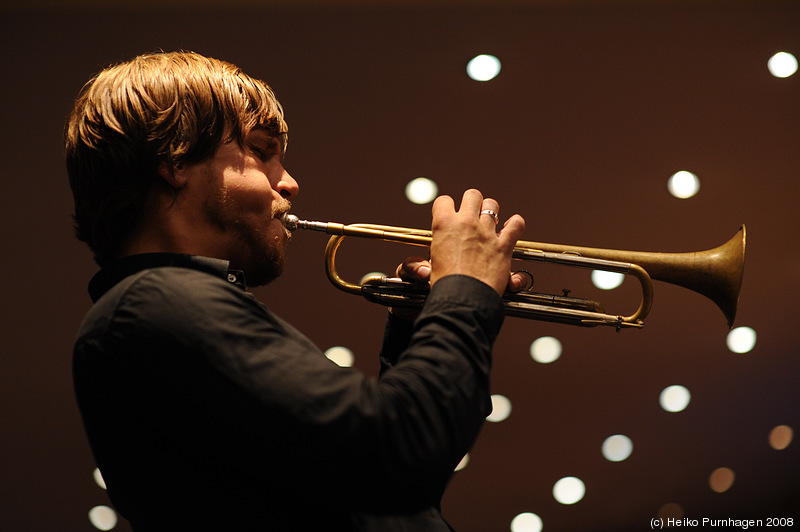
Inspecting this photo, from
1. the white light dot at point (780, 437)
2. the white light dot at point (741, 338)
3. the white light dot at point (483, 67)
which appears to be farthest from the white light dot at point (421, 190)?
the white light dot at point (780, 437)

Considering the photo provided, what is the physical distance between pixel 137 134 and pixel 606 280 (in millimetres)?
1440

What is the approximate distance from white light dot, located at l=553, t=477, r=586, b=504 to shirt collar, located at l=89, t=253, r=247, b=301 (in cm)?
151

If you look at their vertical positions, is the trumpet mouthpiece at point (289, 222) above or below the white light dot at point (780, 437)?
above

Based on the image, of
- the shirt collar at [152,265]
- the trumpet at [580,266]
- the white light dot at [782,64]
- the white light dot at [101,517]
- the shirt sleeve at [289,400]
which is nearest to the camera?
the shirt sleeve at [289,400]

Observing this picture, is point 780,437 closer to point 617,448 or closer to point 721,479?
point 721,479

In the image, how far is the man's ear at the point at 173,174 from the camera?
95cm

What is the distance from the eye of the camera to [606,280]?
6.41 feet

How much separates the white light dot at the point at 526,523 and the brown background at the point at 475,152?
426mm

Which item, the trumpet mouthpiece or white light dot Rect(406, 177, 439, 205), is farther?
white light dot Rect(406, 177, 439, 205)

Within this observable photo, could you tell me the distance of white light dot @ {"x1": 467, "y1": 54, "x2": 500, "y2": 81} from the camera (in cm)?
192

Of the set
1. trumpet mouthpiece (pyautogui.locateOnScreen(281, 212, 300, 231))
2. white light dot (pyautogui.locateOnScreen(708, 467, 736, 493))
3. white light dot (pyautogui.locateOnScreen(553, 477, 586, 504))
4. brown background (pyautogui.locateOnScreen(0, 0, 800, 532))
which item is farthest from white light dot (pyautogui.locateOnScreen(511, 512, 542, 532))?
trumpet mouthpiece (pyautogui.locateOnScreen(281, 212, 300, 231))

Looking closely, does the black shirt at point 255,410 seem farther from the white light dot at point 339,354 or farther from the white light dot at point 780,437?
the white light dot at point 780,437

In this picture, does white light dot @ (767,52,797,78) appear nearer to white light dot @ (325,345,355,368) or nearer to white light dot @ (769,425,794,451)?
white light dot @ (769,425,794,451)

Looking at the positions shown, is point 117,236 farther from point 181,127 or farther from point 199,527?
point 199,527
